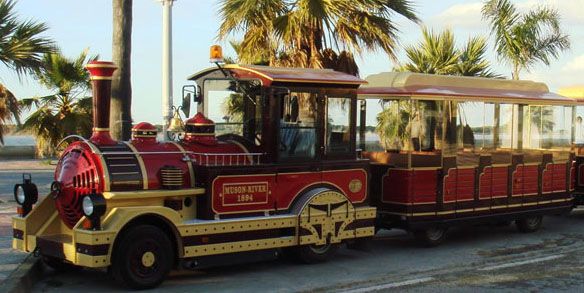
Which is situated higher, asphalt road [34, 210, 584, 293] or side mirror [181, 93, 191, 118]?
side mirror [181, 93, 191, 118]

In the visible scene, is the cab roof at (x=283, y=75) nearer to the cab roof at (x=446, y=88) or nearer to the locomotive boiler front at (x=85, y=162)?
the cab roof at (x=446, y=88)

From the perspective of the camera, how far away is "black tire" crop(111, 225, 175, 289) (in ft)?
24.0

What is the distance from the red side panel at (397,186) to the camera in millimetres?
10078

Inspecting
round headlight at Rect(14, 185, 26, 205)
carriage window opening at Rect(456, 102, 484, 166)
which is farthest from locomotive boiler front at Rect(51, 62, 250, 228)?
carriage window opening at Rect(456, 102, 484, 166)

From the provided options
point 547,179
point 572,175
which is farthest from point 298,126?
point 572,175

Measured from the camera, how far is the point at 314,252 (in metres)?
9.04

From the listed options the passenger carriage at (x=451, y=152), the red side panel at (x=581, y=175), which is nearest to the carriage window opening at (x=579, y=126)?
the red side panel at (x=581, y=175)

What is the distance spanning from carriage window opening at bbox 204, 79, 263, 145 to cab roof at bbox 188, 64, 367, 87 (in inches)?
5.4

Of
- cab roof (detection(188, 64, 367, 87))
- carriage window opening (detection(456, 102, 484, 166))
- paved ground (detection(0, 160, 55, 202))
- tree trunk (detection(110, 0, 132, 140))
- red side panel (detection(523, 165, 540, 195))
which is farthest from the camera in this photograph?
paved ground (detection(0, 160, 55, 202))

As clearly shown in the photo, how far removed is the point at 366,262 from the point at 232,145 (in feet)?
7.90

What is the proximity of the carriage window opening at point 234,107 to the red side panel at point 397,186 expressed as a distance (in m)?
2.49

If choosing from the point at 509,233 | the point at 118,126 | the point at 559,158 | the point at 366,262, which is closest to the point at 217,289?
Answer: the point at 366,262

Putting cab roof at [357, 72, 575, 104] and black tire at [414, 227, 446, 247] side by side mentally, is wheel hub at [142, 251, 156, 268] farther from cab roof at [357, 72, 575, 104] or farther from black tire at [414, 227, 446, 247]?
cab roof at [357, 72, 575, 104]

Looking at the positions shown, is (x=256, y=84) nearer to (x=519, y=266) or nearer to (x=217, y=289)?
(x=217, y=289)
